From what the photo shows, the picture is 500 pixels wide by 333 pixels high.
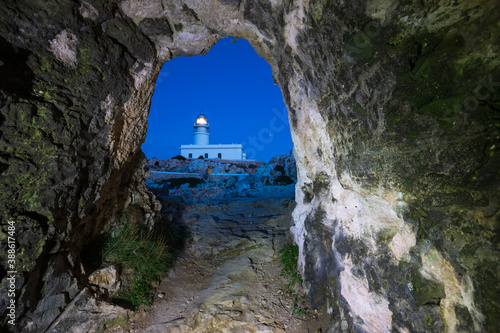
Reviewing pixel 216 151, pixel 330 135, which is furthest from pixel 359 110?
pixel 216 151

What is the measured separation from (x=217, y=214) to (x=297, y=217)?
4.49 m

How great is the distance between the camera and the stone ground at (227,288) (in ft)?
13.2

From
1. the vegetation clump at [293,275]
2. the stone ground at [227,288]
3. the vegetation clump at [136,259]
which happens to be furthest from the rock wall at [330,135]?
the stone ground at [227,288]

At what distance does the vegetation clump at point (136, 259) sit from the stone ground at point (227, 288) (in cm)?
27

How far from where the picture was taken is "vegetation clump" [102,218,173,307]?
447cm

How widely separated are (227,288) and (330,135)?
3.75m

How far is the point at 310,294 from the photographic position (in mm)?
4469

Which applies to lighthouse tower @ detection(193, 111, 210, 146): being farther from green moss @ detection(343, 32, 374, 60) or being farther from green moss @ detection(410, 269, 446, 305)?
green moss @ detection(410, 269, 446, 305)

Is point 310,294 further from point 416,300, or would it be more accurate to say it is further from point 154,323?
point 154,323

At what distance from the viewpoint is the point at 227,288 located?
4.91 m

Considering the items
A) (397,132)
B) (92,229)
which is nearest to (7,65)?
(92,229)

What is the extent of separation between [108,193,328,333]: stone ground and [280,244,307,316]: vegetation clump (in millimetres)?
99

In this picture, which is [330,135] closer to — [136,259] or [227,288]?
[227,288]

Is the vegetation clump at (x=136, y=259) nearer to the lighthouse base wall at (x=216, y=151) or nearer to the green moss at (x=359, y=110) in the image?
the green moss at (x=359, y=110)
